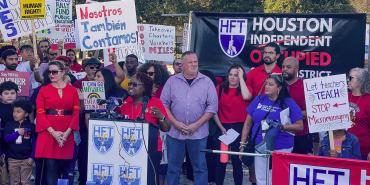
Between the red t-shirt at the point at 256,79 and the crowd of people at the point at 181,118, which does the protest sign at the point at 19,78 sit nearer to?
the crowd of people at the point at 181,118

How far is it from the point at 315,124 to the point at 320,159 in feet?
2.82

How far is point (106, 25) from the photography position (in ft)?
31.5

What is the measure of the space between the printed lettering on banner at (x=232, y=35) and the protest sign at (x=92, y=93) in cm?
222

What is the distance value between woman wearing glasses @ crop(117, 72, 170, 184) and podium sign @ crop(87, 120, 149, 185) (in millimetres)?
252

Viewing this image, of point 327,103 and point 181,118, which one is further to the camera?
point 181,118

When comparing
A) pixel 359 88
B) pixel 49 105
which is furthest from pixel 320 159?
pixel 49 105

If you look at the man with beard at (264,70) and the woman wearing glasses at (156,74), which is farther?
the woman wearing glasses at (156,74)

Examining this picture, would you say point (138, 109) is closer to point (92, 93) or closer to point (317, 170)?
point (92, 93)

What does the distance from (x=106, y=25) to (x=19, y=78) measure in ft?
4.85

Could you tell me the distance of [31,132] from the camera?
331 inches

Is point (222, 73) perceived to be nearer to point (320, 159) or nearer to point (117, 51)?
point (117, 51)

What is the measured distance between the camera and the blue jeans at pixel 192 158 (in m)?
8.15

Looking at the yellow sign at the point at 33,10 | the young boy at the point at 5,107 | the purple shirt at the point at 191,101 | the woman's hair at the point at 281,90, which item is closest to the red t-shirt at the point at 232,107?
the purple shirt at the point at 191,101

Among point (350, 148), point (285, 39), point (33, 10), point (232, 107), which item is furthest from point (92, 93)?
point (350, 148)
